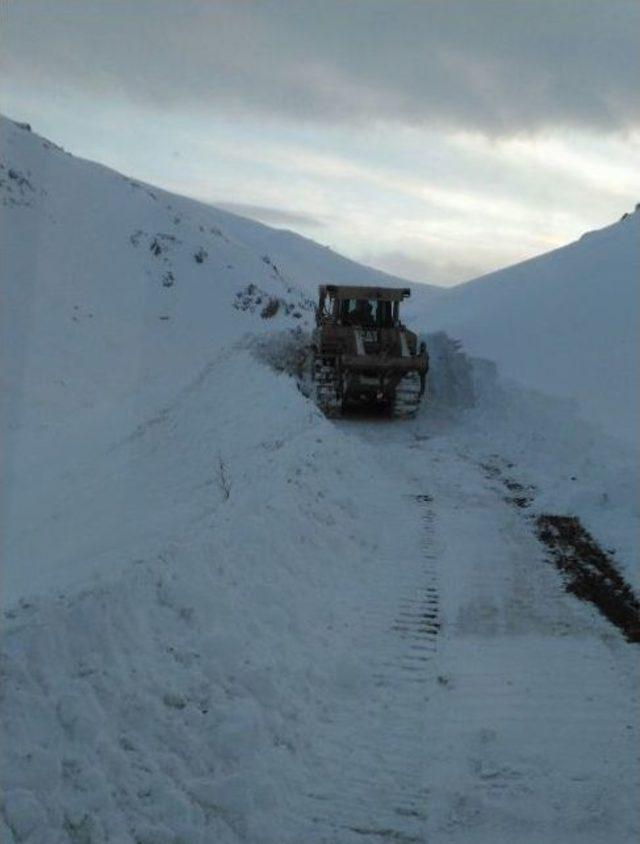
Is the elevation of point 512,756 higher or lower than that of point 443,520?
lower

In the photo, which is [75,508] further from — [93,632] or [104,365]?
[104,365]

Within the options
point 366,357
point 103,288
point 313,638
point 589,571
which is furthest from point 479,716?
point 103,288

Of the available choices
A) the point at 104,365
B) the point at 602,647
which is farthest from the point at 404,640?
the point at 104,365

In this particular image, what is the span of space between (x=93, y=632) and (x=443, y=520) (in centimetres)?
566

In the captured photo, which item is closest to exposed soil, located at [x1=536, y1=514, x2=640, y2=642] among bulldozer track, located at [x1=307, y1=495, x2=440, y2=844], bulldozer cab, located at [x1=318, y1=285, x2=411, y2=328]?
bulldozer track, located at [x1=307, y1=495, x2=440, y2=844]

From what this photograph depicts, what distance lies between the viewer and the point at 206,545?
23.3 ft

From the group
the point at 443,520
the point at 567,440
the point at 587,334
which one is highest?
the point at 587,334

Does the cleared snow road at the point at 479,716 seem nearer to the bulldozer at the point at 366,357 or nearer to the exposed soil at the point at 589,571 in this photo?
the exposed soil at the point at 589,571

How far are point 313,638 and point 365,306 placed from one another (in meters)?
13.3

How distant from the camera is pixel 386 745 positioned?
536 centimetres

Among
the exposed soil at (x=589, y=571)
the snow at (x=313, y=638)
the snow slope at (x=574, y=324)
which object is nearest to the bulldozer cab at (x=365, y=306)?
the snow slope at (x=574, y=324)

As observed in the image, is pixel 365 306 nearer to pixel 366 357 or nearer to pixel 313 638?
pixel 366 357

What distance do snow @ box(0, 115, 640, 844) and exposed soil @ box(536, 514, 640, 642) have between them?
158 mm

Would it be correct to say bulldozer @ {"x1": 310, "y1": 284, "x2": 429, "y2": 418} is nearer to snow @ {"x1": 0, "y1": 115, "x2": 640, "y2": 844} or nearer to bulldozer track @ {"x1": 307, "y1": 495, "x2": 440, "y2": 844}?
snow @ {"x1": 0, "y1": 115, "x2": 640, "y2": 844}
